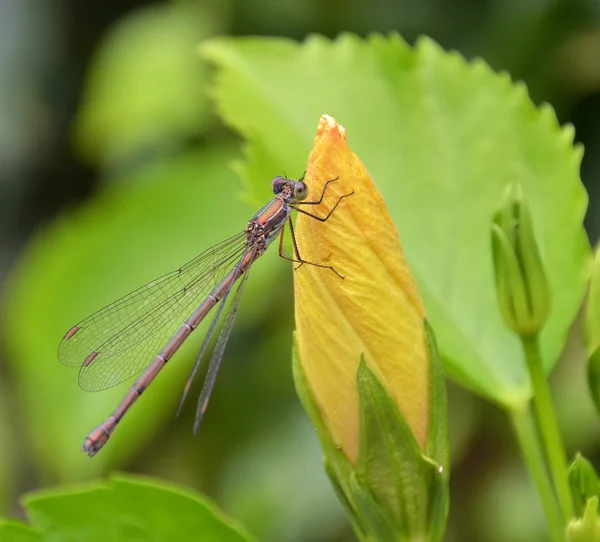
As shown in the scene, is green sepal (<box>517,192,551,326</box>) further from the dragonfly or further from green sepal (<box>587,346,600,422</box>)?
the dragonfly

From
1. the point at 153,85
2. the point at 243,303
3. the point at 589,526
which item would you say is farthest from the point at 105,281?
the point at 589,526

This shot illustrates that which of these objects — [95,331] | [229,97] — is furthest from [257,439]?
[229,97]

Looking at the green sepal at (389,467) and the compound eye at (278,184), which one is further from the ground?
the compound eye at (278,184)

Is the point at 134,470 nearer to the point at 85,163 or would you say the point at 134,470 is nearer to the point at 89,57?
the point at 85,163

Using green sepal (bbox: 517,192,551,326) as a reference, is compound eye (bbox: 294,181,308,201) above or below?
above

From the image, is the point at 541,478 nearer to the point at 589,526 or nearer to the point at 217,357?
the point at 589,526

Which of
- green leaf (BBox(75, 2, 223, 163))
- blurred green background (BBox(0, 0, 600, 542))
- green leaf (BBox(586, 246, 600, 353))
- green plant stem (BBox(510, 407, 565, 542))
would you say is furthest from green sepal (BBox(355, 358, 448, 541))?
green leaf (BBox(75, 2, 223, 163))

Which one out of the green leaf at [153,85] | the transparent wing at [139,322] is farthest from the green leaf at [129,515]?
the green leaf at [153,85]

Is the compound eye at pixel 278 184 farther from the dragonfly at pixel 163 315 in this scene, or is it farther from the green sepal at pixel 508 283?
the green sepal at pixel 508 283
